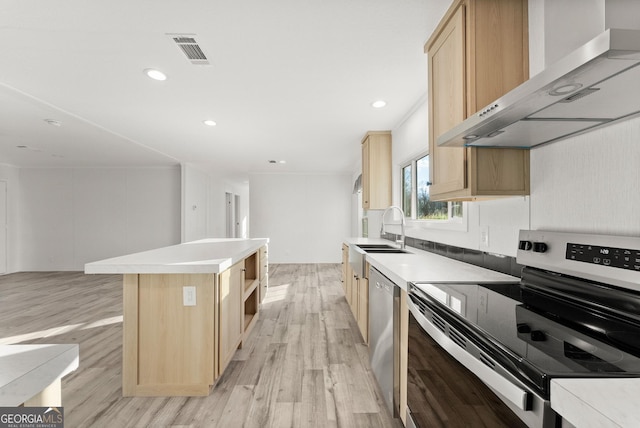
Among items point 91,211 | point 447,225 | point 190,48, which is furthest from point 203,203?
point 447,225

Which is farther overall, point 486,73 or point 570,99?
point 486,73

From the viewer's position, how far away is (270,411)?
198cm

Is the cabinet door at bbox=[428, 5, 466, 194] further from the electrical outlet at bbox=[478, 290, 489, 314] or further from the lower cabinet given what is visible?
the lower cabinet

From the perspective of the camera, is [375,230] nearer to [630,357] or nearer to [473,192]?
[473,192]

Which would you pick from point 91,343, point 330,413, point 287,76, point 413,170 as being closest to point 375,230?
point 413,170

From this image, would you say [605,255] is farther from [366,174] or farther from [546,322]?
[366,174]

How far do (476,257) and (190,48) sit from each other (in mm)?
2476

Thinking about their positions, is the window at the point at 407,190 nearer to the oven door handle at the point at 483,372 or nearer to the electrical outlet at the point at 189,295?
the electrical outlet at the point at 189,295

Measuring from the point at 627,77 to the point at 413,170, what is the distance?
9.41ft

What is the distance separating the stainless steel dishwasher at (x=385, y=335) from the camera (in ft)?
5.98

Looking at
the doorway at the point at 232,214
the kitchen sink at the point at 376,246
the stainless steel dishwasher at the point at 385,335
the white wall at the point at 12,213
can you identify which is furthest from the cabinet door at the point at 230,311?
the doorway at the point at 232,214

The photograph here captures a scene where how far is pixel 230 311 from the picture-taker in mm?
2465

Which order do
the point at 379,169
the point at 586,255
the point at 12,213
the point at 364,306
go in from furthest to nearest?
1. the point at 12,213
2. the point at 379,169
3. the point at 364,306
4. the point at 586,255

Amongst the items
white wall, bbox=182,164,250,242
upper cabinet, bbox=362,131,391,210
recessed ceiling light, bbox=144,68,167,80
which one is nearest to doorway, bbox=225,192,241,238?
white wall, bbox=182,164,250,242
